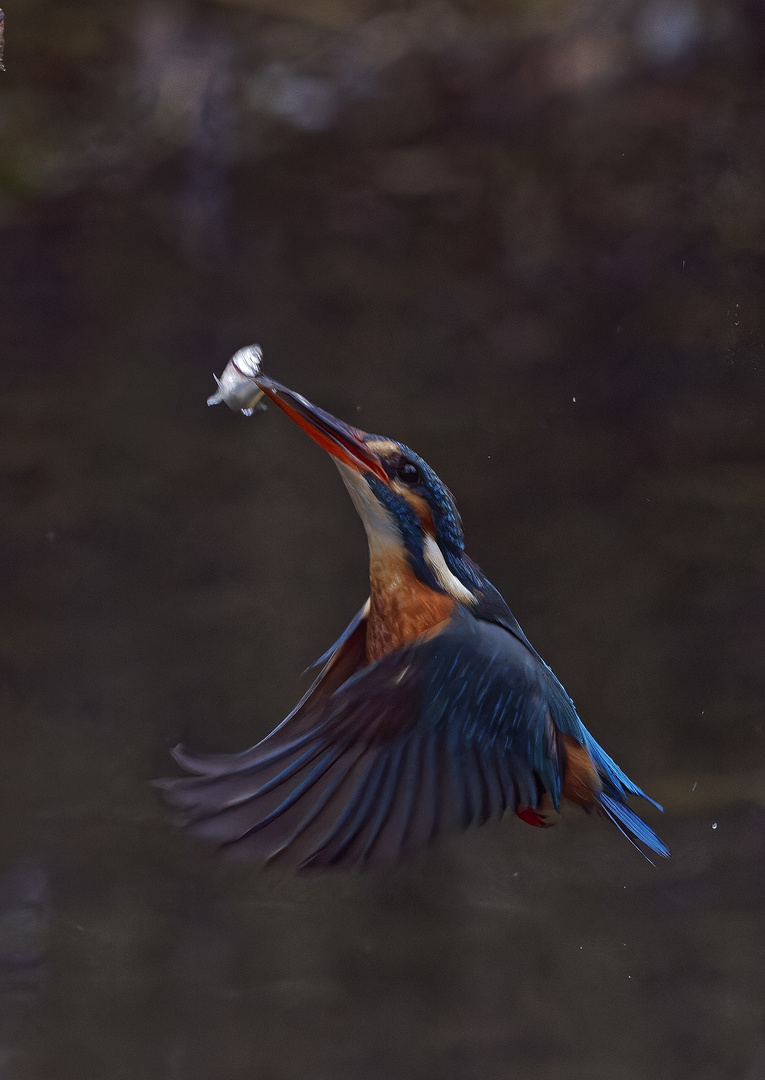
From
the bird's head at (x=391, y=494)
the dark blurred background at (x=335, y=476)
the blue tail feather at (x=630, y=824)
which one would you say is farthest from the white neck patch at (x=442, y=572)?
the blue tail feather at (x=630, y=824)

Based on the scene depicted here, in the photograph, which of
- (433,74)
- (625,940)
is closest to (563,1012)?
(625,940)

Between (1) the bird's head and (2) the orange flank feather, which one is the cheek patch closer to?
(1) the bird's head

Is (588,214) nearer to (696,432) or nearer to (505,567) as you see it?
(696,432)

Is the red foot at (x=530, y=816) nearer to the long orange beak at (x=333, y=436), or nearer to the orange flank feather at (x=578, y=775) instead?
the orange flank feather at (x=578, y=775)

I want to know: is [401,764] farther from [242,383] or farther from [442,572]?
[242,383]

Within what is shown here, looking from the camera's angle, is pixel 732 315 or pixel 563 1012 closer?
pixel 732 315

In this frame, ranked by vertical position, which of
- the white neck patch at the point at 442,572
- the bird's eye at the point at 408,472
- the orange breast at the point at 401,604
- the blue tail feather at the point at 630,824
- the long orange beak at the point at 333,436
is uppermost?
the long orange beak at the point at 333,436

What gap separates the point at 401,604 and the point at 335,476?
0.20 m

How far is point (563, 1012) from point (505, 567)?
512 millimetres

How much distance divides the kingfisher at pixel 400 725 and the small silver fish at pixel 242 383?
1.5 inches

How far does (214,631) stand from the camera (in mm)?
930

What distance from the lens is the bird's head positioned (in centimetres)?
74

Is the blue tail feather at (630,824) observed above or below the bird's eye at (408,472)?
below

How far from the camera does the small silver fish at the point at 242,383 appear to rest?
795 mm
